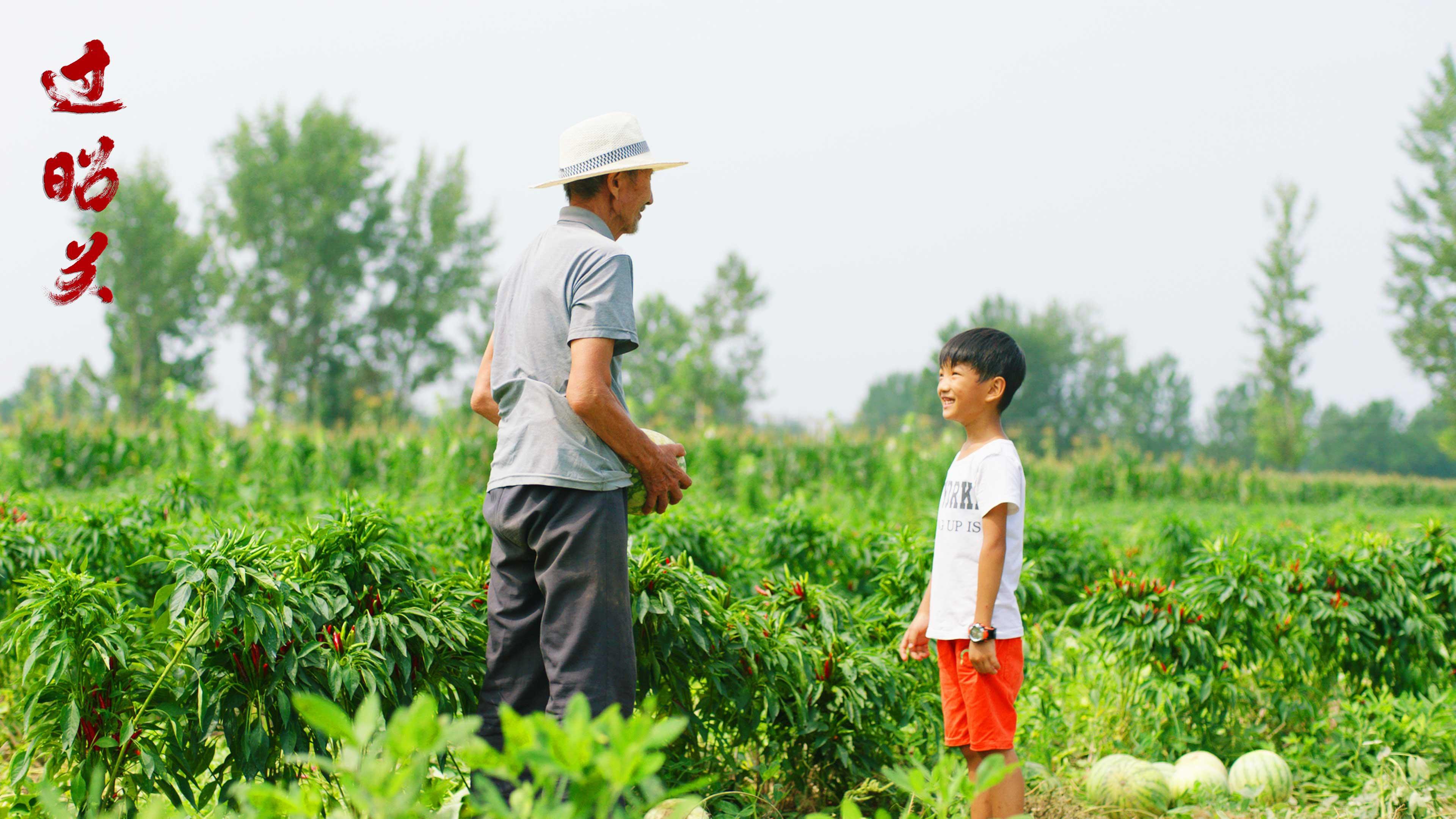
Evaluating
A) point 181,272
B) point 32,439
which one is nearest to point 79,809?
point 32,439

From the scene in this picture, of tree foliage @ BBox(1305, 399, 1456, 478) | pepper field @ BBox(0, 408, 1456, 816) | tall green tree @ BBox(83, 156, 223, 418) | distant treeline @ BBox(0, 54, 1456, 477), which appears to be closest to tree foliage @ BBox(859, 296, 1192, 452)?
tree foliage @ BBox(1305, 399, 1456, 478)

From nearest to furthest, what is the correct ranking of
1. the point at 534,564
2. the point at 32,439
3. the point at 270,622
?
the point at 270,622 → the point at 534,564 → the point at 32,439

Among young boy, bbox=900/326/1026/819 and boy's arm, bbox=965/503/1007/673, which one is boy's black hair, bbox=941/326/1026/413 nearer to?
young boy, bbox=900/326/1026/819

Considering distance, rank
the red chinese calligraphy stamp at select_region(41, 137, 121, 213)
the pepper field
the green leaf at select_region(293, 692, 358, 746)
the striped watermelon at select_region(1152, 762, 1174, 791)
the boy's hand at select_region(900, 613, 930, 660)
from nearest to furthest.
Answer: the green leaf at select_region(293, 692, 358, 746), the pepper field, the boy's hand at select_region(900, 613, 930, 660), the striped watermelon at select_region(1152, 762, 1174, 791), the red chinese calligraphy stamp at select_region(41, 137, 121, 213)

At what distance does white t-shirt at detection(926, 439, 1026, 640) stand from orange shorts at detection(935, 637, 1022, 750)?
47 mm

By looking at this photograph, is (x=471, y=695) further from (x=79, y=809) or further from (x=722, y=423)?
(x=722, y=423)

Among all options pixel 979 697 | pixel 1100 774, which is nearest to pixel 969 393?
pixel 979 697

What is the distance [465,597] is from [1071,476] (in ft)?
61.5

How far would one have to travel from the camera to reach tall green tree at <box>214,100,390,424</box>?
119ft

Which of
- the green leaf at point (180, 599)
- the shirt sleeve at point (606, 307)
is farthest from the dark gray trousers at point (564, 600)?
the green leaf at point (180, 599)

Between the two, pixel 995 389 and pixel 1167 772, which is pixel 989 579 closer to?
pixel 995 389

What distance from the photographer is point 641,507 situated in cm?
238

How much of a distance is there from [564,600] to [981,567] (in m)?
1.03

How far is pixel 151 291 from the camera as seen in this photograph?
114ft
